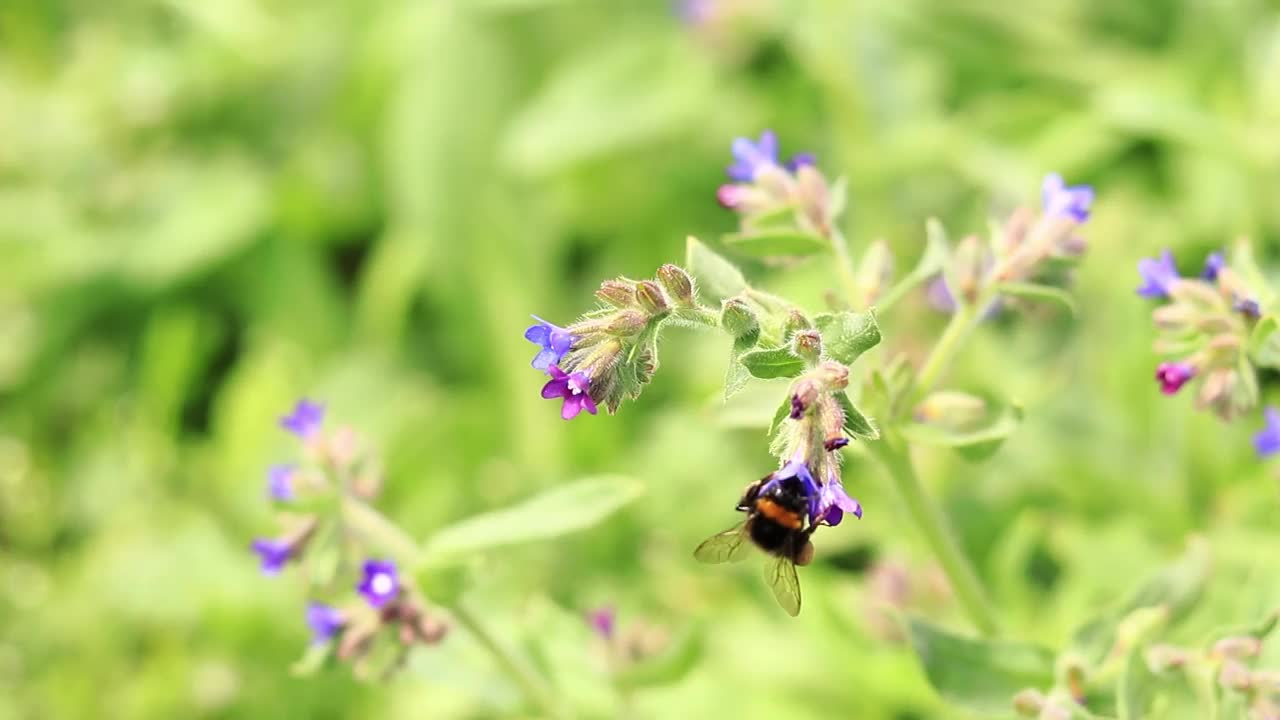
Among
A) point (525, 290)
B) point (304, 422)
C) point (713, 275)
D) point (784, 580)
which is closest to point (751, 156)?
point (713, 275)

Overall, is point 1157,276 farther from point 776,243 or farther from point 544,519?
point 544,519

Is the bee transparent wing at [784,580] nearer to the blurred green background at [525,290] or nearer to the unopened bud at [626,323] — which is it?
the unopened bud at [626,323]

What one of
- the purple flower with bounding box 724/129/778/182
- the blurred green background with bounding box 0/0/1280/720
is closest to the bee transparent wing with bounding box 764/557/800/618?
the purple flower with bounding box 724/129/778/182

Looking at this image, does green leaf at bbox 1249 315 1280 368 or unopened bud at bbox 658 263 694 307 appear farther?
green leaf at bbox 1249 315 1280 368

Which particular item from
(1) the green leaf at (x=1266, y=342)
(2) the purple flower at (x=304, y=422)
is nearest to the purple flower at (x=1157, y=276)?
(1) the green leaf at (x=1266, y=342)

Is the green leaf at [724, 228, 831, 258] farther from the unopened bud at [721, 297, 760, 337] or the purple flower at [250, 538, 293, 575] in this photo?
the purple flower at [250, 538, 293, 575]
